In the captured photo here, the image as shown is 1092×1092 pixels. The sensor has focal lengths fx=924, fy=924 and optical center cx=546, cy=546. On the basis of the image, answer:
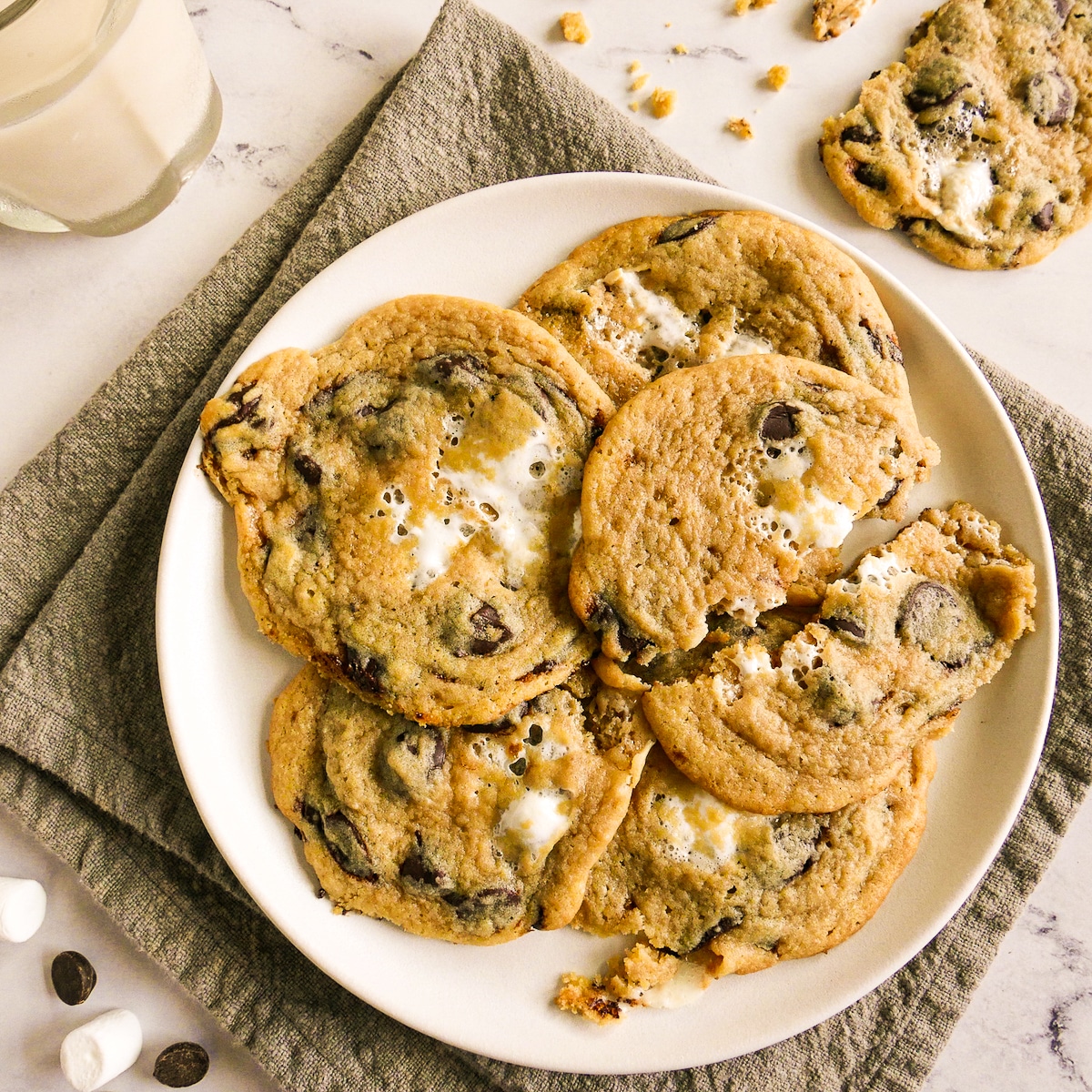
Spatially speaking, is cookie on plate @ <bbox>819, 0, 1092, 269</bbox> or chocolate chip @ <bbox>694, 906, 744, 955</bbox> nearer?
chocolate chip @ <bbox>694, 906, 744, 955</bbox>

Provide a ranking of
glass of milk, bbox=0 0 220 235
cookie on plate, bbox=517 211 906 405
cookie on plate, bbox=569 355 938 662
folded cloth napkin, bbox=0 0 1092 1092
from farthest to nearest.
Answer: folded cloth napkin, bbox=0 0 1092 1092, cookie on plate, bbox=517 211 906 405, cookie on plate, bbox=569 355 938 662, glass of milk, bbox=0 0 220 235

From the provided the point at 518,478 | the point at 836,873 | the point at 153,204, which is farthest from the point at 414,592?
the point at 153,204

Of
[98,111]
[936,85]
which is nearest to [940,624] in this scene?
[936,85]

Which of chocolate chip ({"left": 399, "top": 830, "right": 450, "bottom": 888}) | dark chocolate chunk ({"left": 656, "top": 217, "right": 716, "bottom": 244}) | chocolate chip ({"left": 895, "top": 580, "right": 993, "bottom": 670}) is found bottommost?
chocolate chip ({"left": 399, "top": 830, "right": 450, "bottom": 888})

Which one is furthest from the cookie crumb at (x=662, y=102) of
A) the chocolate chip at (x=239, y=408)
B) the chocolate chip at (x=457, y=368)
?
→ the chocolate chip at (x=239, y=408)

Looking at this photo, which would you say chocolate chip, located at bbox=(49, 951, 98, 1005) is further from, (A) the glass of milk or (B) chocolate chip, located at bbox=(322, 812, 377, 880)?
(A) the glass of milk

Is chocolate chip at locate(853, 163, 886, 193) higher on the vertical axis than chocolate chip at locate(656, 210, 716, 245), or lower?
higher

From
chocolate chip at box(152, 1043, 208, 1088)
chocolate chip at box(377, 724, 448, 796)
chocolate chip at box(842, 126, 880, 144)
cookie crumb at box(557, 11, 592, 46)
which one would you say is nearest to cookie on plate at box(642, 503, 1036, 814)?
chocolate chip at box(377, 724, 448, 796)
